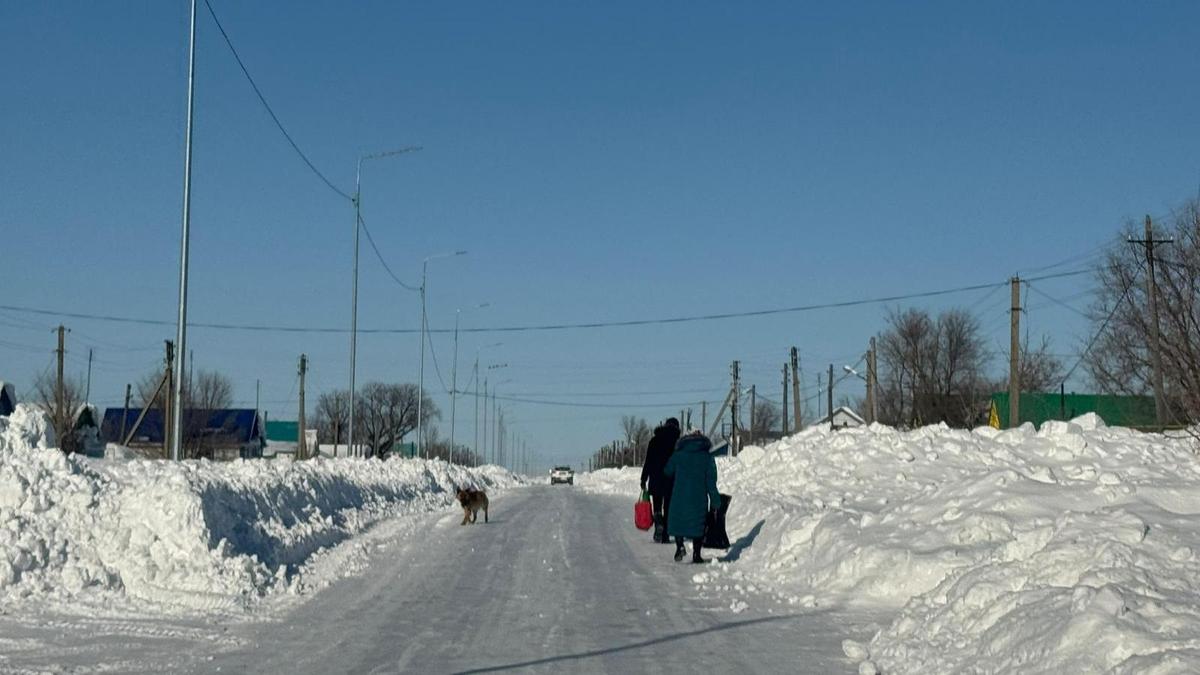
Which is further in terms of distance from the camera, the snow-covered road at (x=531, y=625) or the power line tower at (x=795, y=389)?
the power line tower at (x=795, y=389)

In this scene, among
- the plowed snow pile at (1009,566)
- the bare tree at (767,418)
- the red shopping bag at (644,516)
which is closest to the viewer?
the plowed snow pile at (1009,566)

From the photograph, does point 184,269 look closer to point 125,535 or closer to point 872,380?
point 125,535

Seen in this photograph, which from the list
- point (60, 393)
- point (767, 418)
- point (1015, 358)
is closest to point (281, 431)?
point (767, 418)

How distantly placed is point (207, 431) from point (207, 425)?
2.43 meters

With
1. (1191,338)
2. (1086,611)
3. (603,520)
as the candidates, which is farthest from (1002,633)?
(603,520)

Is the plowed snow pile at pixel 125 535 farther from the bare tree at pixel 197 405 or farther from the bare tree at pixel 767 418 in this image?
the bare tree at pixel 767 418

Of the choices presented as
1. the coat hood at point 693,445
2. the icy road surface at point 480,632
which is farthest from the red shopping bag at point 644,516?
the icy road surface at point 480,632

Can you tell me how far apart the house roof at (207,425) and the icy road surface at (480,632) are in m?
71.2

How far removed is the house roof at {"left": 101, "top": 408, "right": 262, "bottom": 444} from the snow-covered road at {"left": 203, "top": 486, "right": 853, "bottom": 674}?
2749 inches

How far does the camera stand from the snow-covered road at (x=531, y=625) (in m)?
9.84

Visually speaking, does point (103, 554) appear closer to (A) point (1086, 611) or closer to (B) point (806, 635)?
(B) point (806, 635)

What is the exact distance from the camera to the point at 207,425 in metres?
89.5

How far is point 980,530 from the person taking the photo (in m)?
13.4

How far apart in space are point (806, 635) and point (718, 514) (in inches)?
273
